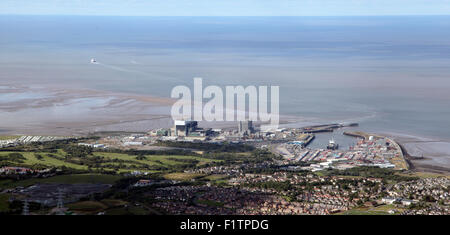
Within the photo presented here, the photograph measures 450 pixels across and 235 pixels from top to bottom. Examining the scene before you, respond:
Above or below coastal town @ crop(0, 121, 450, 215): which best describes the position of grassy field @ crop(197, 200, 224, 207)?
below

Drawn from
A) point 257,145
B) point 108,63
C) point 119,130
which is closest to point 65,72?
point 108,63

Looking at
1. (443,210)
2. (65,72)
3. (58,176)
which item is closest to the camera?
(443,210)

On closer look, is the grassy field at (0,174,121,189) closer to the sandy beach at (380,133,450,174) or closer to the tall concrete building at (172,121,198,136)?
the tall concrete building at (172,121,198,136)

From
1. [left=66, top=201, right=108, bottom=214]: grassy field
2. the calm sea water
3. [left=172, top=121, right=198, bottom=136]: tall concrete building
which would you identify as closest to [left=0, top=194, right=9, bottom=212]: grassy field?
[left=66, top=201, right=108, bottom=214]: grassy field

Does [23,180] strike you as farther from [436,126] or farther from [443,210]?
[436,126]

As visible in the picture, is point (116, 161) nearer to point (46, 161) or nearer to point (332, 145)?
point (46, 161)

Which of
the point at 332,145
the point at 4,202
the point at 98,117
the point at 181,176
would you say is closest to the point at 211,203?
the point at 181,176

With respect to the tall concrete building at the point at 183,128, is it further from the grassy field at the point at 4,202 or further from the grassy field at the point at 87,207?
the grassy field at the point at 87,207

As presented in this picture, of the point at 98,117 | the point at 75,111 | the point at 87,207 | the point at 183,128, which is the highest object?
the point at 75,111
